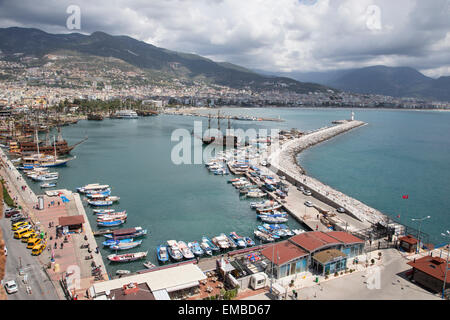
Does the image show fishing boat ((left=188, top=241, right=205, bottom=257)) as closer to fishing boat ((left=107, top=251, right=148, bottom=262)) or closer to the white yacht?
fishing boat ((left=107, top=251, right=148, bottom=262))

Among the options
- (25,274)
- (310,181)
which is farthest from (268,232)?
(25,274)

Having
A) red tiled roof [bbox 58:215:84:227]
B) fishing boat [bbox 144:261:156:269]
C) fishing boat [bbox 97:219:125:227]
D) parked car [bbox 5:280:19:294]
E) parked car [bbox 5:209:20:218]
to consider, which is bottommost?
fishing boat [bbox 144:261:156:269]

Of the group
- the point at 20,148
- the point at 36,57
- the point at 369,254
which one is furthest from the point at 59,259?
the point at 36,57

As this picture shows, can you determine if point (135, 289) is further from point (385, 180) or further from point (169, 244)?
point (385, 180)

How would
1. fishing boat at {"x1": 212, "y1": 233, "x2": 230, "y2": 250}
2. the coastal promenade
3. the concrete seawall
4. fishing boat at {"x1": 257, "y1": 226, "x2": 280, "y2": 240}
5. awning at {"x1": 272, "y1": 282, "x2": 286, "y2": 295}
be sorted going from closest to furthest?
awning at {"x1": 272, "y1": 282, "x2": 286, "y2": 295} < the coastal promenade < fishing boat at {"x1": 212, "y1": 233, "x2": 230, "y2": 250} < fishing boat at {"x1": 257, "y1": 226, "x2": 280, "y2": 240} < the concrete seawall

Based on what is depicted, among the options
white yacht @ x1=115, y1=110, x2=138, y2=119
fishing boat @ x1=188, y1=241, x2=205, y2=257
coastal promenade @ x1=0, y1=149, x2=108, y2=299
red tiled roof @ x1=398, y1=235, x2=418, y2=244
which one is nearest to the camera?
coastal promenade @ x1=0, y1=149, x2=108, y2=299

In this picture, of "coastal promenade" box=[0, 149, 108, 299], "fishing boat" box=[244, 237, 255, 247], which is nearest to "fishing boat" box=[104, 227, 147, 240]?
"coastal promenade" box=[0, 149, 108, 299]

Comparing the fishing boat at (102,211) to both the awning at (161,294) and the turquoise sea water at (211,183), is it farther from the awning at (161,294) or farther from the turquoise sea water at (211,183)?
the awning at (161,294)
